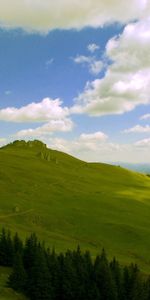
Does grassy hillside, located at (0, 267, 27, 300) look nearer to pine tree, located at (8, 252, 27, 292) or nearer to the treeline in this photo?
pine tree, located at (8, 252, 27, 292)

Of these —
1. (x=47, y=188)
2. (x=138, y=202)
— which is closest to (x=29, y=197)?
(x=47, y=188)

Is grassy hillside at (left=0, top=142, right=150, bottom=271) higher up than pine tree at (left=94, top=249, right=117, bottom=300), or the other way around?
grassy hillside at (left=0, top=142, right=150, bottom=271)

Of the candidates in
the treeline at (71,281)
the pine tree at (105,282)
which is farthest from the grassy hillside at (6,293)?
the pine tree at (105,282)

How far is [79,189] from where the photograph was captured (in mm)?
188000

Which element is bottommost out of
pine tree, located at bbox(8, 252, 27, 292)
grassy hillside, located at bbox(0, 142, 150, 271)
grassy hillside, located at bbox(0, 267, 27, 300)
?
grassy hillside, located at bbox(0, 267, 27, 300)

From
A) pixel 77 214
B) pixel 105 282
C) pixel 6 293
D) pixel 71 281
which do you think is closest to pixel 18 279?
pixel 6 293

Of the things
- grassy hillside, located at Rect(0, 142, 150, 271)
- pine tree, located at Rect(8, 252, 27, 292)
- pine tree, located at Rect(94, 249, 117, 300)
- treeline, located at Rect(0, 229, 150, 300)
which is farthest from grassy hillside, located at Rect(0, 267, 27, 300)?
grassy hillside, located at Rect(0, 142, 150, 271)

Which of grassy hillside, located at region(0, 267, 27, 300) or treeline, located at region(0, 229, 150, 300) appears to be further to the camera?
treeline, located at region(0, 229, 150, 300)

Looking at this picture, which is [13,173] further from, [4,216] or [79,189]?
[4,216]

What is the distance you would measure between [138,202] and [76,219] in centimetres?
4554

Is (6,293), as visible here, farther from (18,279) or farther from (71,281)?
(71,281)

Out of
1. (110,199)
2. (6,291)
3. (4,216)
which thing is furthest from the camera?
(110,199)

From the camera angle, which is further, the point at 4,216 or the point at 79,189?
the point at 79,189

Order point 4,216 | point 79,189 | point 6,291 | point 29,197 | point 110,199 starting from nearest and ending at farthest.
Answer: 1. point 6,291
2. point 4,216
3. point 29,197
4. point 110,199
5. point 79,189
